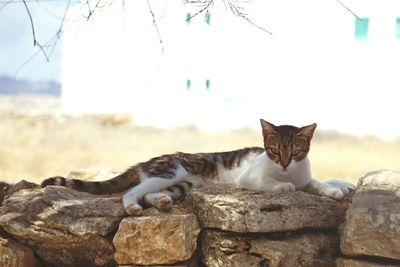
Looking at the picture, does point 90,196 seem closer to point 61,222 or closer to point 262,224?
point 61,222

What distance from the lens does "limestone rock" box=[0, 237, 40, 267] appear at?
300cm

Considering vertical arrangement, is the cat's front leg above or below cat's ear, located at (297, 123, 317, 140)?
below

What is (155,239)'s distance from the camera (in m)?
2.80

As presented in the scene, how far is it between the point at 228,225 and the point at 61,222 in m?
0.75

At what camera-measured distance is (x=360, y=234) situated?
2.70 meters

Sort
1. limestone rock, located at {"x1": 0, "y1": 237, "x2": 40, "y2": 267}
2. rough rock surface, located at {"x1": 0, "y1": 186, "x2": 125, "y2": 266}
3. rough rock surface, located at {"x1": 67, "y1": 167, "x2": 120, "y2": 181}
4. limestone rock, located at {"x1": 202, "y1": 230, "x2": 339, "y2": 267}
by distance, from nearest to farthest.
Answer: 1. limestone rock, located at {"x1": 202, "y1": 230, "x2": 339, "y2": 267}
2. rough rock surface, located at {"x1": 0, "y1": 186, "x2": 125, "y2": 266}
3. limestone rock, located at {"x1": 0, "y1": 237, "x2": 40, "y2": 267}
4. rough rock surface, located at {"x1": 67, "y1": 167, "x2": 120, "y2": 181}

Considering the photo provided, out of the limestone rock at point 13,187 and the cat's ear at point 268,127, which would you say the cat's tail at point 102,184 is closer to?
the limestone rock at point 13,187

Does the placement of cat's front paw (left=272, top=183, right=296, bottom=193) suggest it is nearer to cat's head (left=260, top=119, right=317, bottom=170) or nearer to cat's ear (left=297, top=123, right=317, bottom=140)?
cat's head (left=260, top=119, right=317, bottom=170)

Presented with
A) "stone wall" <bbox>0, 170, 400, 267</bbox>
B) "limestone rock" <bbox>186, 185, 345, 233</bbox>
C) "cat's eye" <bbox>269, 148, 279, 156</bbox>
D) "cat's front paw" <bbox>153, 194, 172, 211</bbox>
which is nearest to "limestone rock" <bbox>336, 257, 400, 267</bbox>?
"stone wall" <bbox>0, 170, 400, 267</bbox>

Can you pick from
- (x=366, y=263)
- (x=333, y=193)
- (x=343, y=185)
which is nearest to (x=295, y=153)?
(x=333, y=193)

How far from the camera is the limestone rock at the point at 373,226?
8.70ft

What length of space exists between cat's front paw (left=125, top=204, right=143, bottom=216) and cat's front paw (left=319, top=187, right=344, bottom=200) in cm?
86

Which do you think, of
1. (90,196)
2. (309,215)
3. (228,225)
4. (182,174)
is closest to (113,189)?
(90,196)

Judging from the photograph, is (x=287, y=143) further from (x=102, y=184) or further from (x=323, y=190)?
(x=102, y=184)
